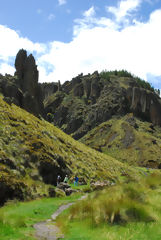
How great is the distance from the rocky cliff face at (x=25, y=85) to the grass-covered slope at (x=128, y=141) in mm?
56140

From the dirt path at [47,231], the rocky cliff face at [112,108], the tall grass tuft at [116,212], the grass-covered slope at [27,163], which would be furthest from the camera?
the rocky cliff face at [112,108]

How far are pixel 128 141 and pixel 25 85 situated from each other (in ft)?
232

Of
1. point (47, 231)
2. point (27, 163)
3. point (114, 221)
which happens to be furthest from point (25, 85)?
point (114, 221)

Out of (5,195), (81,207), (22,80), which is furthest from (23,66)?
(81,207)

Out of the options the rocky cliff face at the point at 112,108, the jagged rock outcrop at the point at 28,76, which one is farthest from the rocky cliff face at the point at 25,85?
the rocky cliff face at the point at 112,108

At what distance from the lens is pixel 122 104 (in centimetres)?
17800

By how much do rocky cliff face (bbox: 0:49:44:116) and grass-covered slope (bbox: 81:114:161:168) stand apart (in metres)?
56.1

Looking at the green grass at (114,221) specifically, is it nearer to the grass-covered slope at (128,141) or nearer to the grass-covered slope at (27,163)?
the grass-covered slope at (27,163)

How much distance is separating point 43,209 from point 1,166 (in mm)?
7858

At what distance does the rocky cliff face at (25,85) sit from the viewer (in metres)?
71.0

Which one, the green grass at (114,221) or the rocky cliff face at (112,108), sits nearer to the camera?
the green grass at (114,221)

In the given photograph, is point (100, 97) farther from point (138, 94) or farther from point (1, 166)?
point (1, 166)

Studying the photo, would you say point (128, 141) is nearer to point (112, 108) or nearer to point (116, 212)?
point (112, 108)

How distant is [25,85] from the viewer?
3297 inches
